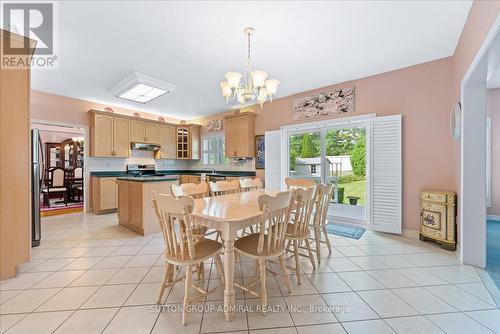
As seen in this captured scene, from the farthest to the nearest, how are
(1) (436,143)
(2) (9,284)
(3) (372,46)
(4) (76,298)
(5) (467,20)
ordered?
(1) (436,143), (3) (372,46), (5) (467,20), (2) (9,284), (4) (76,298)

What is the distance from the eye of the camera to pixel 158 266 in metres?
2.40

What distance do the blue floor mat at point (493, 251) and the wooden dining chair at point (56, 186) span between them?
27.7ft

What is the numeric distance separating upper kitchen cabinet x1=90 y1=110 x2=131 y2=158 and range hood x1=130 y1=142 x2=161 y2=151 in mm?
138

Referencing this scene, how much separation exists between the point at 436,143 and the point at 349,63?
5.51 ft

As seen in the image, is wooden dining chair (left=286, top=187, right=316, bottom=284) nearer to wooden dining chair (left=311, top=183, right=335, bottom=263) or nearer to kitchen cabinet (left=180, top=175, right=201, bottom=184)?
wooden dining chair (left=311, top=183, right=335, bottom=263)

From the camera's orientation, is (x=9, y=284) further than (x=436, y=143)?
No

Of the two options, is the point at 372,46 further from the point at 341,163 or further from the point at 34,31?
the point at 34,31

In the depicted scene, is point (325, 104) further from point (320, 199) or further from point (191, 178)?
point (191, 178)

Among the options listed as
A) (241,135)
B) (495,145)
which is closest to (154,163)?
(241,135)

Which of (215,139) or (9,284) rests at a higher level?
(215,139)

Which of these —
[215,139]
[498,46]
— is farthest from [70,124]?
[498,46]

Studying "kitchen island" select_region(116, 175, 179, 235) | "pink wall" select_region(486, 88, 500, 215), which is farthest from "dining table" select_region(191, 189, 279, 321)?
"pink wall" select_region(486, 88, 500, 215)

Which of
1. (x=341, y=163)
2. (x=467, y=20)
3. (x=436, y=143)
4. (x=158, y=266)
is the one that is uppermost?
(x=467, y=20)

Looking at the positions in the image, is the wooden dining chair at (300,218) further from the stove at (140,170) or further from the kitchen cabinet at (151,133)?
the kitchen cabinet at (151,133)
